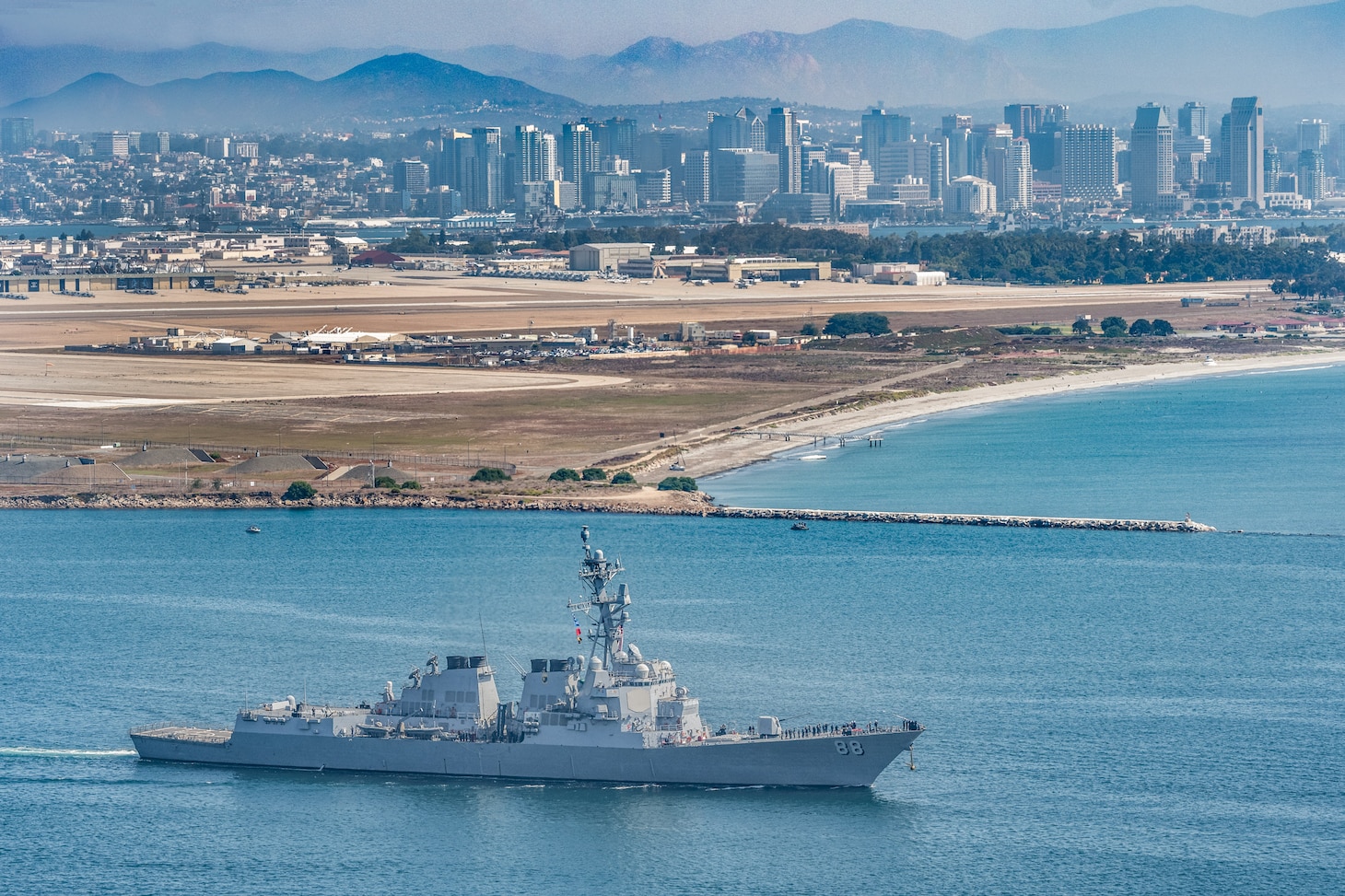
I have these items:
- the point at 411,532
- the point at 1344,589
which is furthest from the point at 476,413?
the point at 1344,589

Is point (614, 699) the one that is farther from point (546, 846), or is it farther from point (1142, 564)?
point (1142, 564)

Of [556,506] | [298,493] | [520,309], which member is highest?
[520,309]

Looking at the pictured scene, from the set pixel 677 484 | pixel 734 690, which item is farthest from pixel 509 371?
pixel 734 690

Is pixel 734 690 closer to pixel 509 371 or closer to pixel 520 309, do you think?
pixel 509 371

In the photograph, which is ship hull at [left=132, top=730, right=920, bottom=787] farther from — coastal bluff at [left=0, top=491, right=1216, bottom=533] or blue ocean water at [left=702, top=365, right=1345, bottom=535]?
blue ocean water at [left=702, top=365, right=1345, bottom=535]

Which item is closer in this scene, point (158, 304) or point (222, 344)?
point (222, 344)

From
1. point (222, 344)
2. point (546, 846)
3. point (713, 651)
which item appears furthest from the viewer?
point (222, 344)
